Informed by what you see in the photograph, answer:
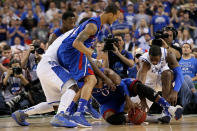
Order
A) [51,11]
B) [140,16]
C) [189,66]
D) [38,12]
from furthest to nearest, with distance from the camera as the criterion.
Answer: [51,11]
[38,12]
[140,16]
[189,66]

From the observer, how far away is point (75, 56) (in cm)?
605

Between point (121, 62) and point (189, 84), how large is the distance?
6.21ft

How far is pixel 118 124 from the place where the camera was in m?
6.33

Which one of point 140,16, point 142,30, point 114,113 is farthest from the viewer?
point 140,16

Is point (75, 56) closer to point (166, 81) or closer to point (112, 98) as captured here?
point (112, 98)

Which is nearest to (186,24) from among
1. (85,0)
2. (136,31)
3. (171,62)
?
(136,31)

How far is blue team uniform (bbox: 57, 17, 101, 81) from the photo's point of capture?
584 centimetres

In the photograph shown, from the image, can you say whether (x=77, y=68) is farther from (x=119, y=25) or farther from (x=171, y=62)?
(x=119, y=25)

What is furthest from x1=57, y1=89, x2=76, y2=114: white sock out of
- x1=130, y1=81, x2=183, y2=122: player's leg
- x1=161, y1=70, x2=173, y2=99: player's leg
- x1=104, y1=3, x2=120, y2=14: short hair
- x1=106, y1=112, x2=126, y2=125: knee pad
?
x1=161, y1=70, x2=173, y2=99: player's leg

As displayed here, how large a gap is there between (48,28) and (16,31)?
113 centimetres

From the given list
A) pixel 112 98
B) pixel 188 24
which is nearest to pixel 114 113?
pixel 112 98

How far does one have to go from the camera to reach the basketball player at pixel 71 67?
5.66m

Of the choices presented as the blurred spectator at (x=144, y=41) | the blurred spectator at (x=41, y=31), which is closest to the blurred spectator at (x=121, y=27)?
the blurred spectator at (x=144, y=41)

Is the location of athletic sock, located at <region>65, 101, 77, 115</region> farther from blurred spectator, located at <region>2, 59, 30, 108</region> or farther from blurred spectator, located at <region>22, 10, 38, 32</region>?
blurred spectator, located at <region>22, 10, 38, 32</region>
